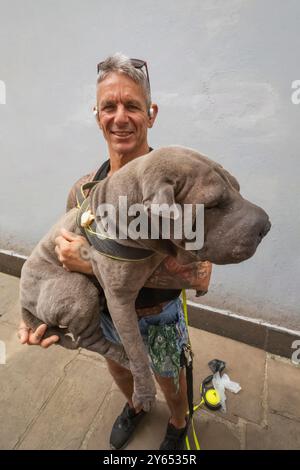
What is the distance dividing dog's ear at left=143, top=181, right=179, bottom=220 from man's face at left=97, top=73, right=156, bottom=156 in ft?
2.18

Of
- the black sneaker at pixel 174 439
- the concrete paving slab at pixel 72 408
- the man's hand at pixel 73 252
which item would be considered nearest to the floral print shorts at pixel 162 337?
the man's hand at pixel 73 252

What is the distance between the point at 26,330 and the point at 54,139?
225cm

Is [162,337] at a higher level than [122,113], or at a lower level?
lower

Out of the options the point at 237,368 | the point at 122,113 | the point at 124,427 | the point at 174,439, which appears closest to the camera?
the point at 122,113

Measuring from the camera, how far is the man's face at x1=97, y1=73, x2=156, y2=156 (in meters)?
1.39

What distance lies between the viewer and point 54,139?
3.19 m

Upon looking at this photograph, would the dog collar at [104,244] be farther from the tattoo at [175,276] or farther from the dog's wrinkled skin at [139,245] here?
the tattoo at [175,276]

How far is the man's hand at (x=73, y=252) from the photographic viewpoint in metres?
1.30

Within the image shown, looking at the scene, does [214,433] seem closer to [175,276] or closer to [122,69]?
[175,276]

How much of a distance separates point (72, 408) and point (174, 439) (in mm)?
878

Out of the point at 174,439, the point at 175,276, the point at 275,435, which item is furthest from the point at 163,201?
the point at 275,435

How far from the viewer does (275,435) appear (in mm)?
2225

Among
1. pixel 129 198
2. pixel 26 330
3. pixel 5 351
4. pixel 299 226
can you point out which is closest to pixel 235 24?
pixel 299 226

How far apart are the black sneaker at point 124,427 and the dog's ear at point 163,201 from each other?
196cm
